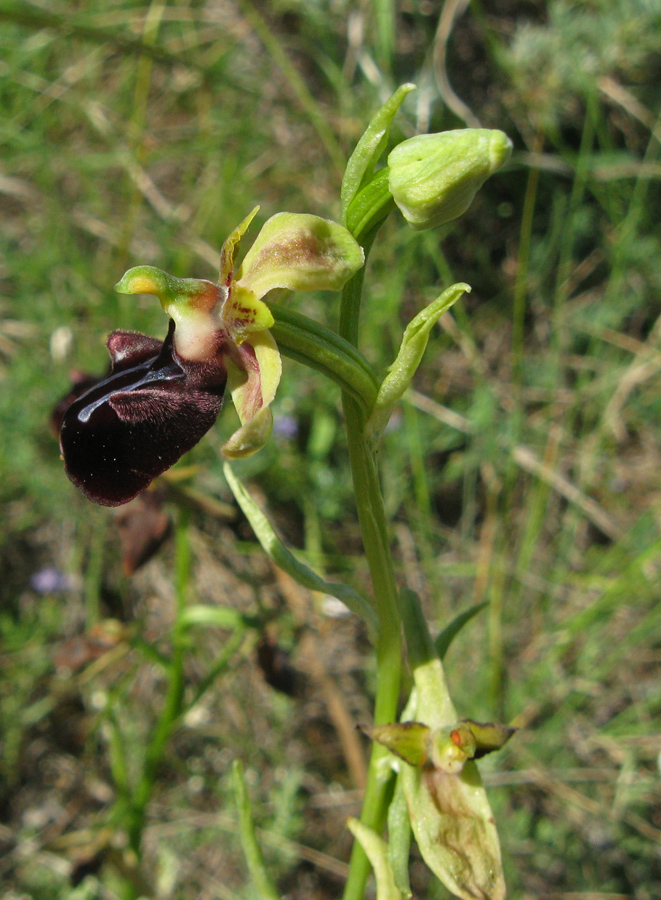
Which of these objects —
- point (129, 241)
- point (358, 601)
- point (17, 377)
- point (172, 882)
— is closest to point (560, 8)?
point (129, 241)

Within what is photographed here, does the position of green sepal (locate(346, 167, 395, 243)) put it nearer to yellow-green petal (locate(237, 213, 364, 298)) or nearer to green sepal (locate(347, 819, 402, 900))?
yellow-green petal (locate(237, 213, 364, 298))

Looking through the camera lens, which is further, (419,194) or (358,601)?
(358,601)

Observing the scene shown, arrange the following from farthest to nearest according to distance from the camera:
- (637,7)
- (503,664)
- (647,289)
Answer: (647,289) → (637,7) → (503,664)

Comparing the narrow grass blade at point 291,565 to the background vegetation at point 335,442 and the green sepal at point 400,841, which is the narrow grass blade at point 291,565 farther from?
the background vegetation at point 335,442

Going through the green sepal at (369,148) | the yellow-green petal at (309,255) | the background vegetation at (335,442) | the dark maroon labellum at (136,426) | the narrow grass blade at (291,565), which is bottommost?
Result: the background vegetation at (335,442)

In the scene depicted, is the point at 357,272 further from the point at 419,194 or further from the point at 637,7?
the point at 637,7

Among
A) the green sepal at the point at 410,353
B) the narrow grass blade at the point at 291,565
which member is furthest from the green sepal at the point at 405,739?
the green sepal at the point at 410,353

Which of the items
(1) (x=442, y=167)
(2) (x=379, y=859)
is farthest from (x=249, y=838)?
(1) (x=442, y=167)
